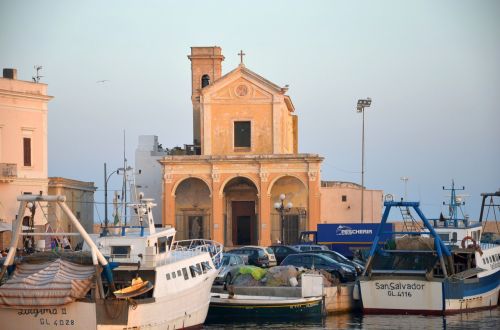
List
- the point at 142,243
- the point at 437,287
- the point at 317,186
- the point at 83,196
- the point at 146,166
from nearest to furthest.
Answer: the point at 142,243 → the point at 437,287 → the point at 317,186 → the point at 83,196 → the point at 146,166

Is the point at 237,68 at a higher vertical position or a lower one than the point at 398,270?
higher

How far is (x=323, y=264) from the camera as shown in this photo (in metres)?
43.4

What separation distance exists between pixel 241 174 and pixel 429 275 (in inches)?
1091

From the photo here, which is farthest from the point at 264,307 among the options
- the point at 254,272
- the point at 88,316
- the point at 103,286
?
the point at 88,316

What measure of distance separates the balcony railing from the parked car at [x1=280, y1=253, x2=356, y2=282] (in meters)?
16.7

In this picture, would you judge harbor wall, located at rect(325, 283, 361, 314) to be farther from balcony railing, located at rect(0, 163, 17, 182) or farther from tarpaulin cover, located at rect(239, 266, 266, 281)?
balcony railing, located at rect(0, 163, 17, 182)

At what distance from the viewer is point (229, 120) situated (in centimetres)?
6719

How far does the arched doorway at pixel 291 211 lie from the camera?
65.4 m

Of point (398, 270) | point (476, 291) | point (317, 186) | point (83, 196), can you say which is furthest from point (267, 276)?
point (83, 196)

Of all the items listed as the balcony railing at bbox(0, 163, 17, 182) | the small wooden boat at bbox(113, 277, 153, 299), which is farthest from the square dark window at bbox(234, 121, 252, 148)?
the small wooden boat at bbox(113, 277, 153, 299)

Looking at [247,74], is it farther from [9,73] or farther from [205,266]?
[205,266]

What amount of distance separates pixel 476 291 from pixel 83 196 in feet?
112

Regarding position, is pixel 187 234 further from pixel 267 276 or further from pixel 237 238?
pixel 267 276

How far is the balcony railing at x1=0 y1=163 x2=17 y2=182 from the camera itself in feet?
179
